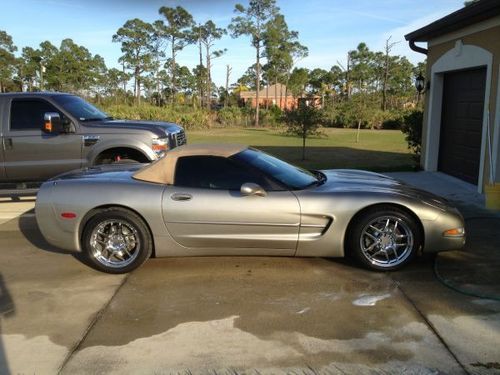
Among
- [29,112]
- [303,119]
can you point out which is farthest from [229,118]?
[29,112]

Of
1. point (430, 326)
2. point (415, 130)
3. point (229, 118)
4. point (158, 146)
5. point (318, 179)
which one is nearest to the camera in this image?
point (430, 326)

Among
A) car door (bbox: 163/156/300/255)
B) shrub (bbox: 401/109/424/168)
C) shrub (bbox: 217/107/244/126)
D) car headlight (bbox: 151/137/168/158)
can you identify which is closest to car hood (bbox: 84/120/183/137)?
car headlight (bbox: 151/137/168/158)

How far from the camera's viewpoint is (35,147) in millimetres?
7887

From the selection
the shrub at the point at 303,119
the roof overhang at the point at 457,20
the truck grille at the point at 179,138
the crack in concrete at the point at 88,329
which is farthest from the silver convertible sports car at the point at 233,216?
the shrub at the point at 303,119

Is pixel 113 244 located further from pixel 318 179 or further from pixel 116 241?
pixel 318 179

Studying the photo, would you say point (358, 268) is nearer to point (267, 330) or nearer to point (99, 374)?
point (267, 330)

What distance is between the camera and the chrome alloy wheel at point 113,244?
5.07m

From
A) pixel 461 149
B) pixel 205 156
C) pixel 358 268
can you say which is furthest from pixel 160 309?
pixel 461 149

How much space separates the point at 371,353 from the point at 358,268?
1.74 meters

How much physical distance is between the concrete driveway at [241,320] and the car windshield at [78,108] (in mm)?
3305

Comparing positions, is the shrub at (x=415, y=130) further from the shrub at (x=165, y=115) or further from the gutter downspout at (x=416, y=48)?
the shrub at (x=165, y=115)

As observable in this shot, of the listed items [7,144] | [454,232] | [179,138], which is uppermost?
[179,138]

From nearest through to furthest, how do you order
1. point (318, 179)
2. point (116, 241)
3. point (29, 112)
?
1. point (116, 241)
2. point (318, 179)
3. point (29, 112)

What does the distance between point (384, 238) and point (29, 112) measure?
6.09m
